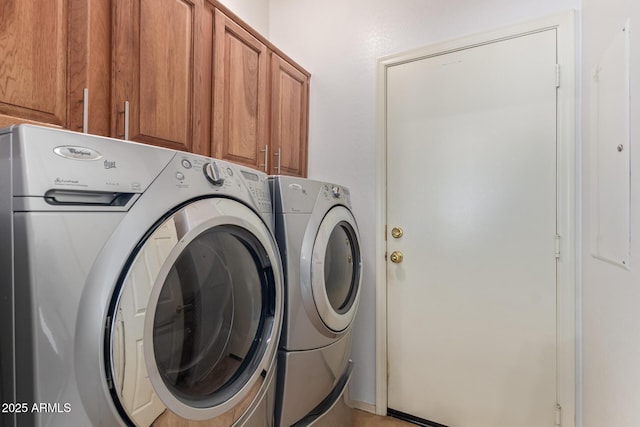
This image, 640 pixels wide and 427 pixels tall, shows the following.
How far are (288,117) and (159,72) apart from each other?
87 centimetres

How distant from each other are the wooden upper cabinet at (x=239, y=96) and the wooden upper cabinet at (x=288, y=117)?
0.08m

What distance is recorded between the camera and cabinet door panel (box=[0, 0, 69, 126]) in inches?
32.1

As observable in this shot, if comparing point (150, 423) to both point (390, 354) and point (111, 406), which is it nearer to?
point (111, 406)

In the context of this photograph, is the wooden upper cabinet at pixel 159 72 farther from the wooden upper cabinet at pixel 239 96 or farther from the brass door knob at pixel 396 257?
the brass door knob at pixel 396 257

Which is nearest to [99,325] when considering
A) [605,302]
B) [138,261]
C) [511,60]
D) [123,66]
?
[138,261]

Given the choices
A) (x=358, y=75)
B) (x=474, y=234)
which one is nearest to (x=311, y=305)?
(x=474, y=234)

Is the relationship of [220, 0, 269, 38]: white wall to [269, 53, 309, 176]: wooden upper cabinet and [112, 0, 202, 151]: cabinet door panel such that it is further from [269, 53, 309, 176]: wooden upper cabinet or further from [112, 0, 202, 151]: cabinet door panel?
[112, 0, 202, 151]: cabinet door panel

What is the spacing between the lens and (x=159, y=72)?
1157mm

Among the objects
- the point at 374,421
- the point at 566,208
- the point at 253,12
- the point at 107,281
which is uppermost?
the point at 253,12

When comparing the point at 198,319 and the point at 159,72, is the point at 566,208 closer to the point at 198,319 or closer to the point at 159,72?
the point at 198,319

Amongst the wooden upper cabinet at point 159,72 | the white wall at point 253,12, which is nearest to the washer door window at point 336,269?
the wooden upper cabinet at point 159,72

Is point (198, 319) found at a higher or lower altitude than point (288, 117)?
lower

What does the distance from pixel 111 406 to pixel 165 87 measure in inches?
40.5

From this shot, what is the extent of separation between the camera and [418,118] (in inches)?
71.4
